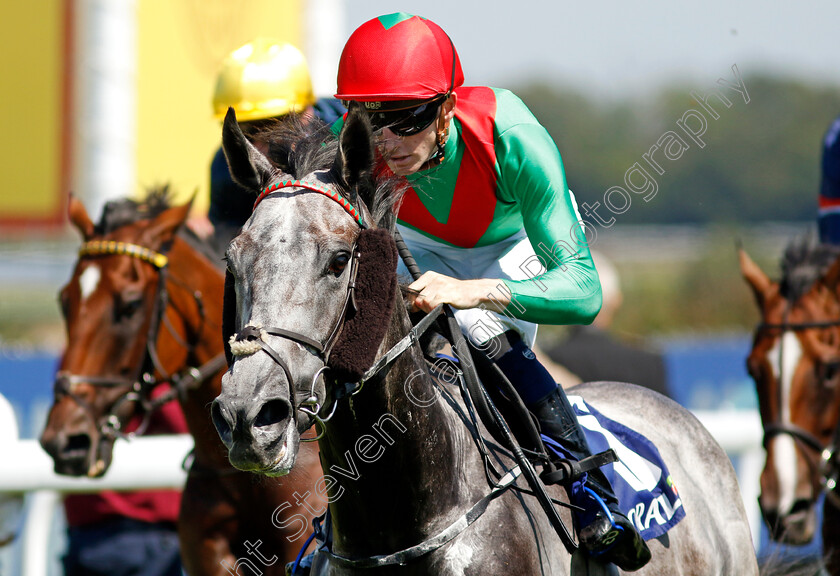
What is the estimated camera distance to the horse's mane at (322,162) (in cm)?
272

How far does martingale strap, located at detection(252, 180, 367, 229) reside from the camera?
8.48 ft

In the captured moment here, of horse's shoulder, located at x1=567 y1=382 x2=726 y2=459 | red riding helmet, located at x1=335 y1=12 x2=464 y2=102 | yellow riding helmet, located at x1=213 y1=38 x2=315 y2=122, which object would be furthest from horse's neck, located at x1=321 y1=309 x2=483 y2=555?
yellow riding helmet, located at x1=213 y1=38 x2=315 y2=122

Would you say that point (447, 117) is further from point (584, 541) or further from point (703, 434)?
point (703, 434)

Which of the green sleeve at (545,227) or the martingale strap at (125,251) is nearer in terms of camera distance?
the green sleeve at (545,227)

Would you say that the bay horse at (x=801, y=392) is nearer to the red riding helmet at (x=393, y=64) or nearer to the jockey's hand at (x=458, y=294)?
the jockey's hand at (x=458, y=294)

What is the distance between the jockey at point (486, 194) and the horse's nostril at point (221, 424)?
2.42ft

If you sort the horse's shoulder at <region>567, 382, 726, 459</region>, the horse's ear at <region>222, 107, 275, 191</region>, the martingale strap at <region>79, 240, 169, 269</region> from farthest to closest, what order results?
the martingale strap at <region>79, 240, 169, 269</region> → the horse's shoulder at <region>567, 382, 726, 459</region> → the horse's ear at <region>222, 107, 275, 191</region>

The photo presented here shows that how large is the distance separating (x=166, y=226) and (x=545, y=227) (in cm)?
257

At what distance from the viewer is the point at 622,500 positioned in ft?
10.8

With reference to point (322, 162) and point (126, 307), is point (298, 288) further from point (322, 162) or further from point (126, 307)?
point (126, 307)

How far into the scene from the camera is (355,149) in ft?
8.74

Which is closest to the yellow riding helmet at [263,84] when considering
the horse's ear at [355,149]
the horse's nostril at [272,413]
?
the horse's ear at [355,149]

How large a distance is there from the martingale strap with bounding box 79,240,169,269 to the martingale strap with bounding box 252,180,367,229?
2.33 m

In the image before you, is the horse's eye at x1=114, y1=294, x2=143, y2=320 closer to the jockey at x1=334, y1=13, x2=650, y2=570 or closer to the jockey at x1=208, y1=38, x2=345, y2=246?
the jockey at x1=208, y1=38, x2=345, y2=246
